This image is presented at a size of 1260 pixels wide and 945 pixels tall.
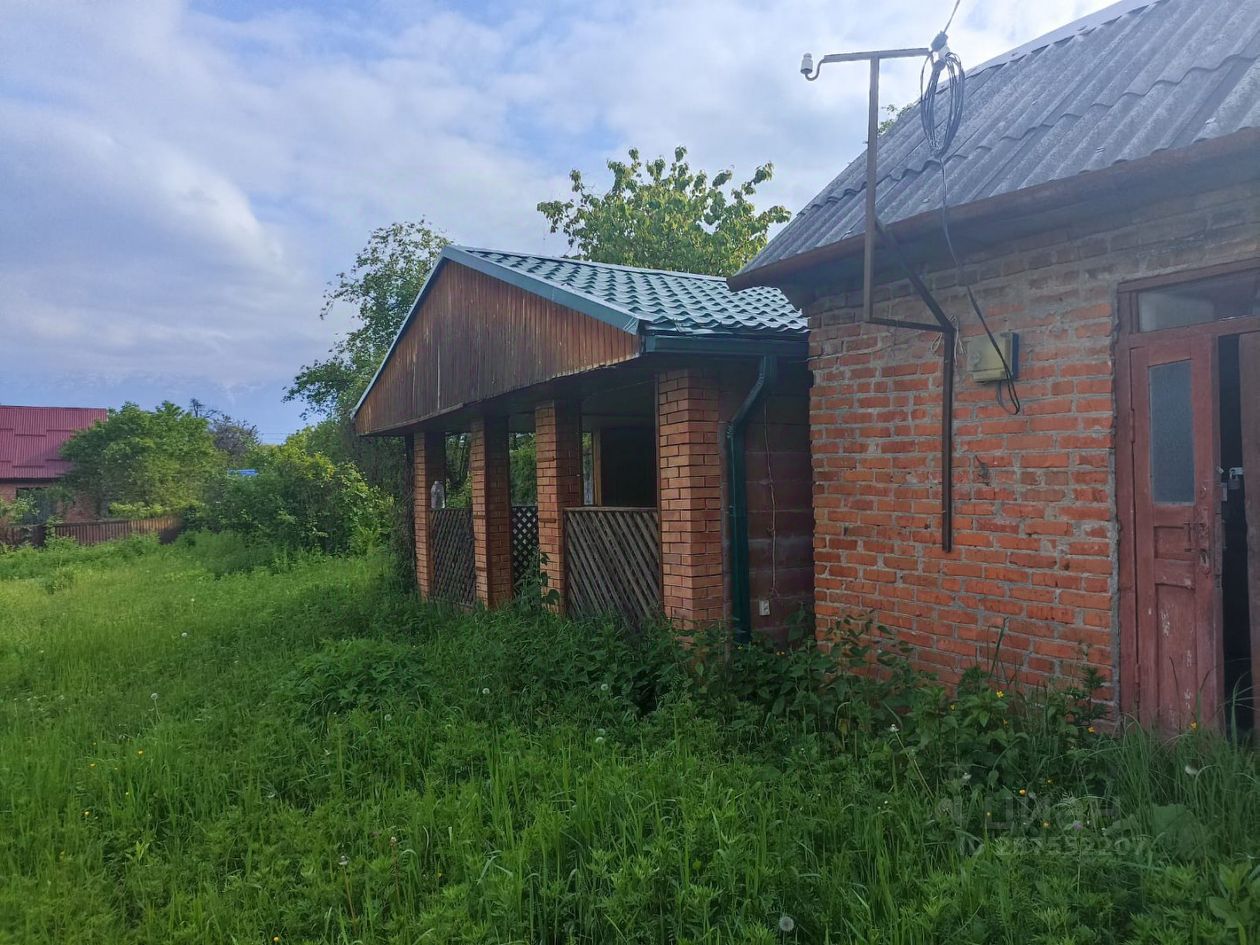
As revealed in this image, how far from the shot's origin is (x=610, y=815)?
133 inches

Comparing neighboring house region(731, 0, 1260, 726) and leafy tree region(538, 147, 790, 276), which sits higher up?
leafy tree region(538, 147, 790, 276)

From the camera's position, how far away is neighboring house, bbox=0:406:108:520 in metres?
37.2

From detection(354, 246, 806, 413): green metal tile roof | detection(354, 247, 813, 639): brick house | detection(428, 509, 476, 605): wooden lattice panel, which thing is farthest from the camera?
detection(428, 509, 476, 605): wooden lattice panel

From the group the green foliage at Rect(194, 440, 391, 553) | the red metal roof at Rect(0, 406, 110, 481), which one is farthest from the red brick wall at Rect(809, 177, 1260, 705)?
the red metal roof at Rect(0, 406, 110, 481)

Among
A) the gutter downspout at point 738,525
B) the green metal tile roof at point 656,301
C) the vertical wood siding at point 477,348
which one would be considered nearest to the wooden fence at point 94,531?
the vertical wood siding at point 477,348

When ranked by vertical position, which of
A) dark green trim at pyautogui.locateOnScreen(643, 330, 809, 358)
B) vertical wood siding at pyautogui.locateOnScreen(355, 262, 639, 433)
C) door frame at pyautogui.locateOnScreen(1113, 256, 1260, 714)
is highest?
vertical wood siding at pyautogui.locateOnScreen(355, 262, 639, 433)

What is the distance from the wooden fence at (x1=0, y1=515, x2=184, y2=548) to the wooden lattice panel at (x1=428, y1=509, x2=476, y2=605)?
615 inches

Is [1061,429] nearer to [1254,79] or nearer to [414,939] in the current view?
[1254,79]

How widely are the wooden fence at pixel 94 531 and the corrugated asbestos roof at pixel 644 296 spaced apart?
19.3m

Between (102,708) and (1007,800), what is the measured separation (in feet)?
20.6

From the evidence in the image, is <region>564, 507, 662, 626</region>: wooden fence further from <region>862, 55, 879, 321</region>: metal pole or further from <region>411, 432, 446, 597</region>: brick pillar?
<region>411, 432, 446, 597</region>: brick pillar

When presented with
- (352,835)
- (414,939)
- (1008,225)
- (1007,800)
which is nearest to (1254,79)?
(1008,225)

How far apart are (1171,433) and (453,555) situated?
327 inches

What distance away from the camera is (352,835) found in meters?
3.64
